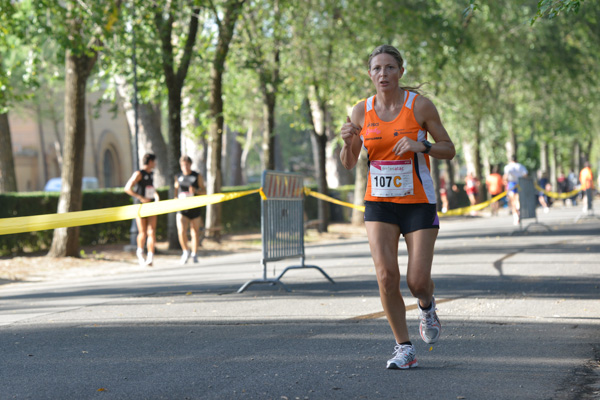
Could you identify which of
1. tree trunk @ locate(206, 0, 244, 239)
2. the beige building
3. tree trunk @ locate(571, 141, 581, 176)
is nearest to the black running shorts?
tree trunk @ locate(206, 0, 244, 239)

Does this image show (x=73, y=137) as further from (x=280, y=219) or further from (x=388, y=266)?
(x=388, y=266)

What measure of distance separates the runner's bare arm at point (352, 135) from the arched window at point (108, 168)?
5948cm

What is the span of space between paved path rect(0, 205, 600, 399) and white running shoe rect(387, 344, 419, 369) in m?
0.08

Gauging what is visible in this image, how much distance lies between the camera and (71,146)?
1803cm

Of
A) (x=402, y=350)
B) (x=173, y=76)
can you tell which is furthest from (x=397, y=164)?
(x=173, y=76)

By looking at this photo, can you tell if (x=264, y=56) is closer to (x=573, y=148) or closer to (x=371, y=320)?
(x=371, y=320)

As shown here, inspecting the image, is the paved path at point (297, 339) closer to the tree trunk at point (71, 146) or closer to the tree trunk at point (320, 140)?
the tree trunk at point (71, 146)

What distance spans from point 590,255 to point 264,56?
11690 mm

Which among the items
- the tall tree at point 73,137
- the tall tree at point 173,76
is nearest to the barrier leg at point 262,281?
the tall tree at point 73,137

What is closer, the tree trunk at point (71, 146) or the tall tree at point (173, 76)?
the tree trunk at point (71, 146)

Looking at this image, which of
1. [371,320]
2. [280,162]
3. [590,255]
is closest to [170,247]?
[590,255]

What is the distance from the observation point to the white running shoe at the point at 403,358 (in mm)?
5629

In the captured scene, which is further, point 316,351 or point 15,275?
point 15,275

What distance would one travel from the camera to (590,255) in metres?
14.6
